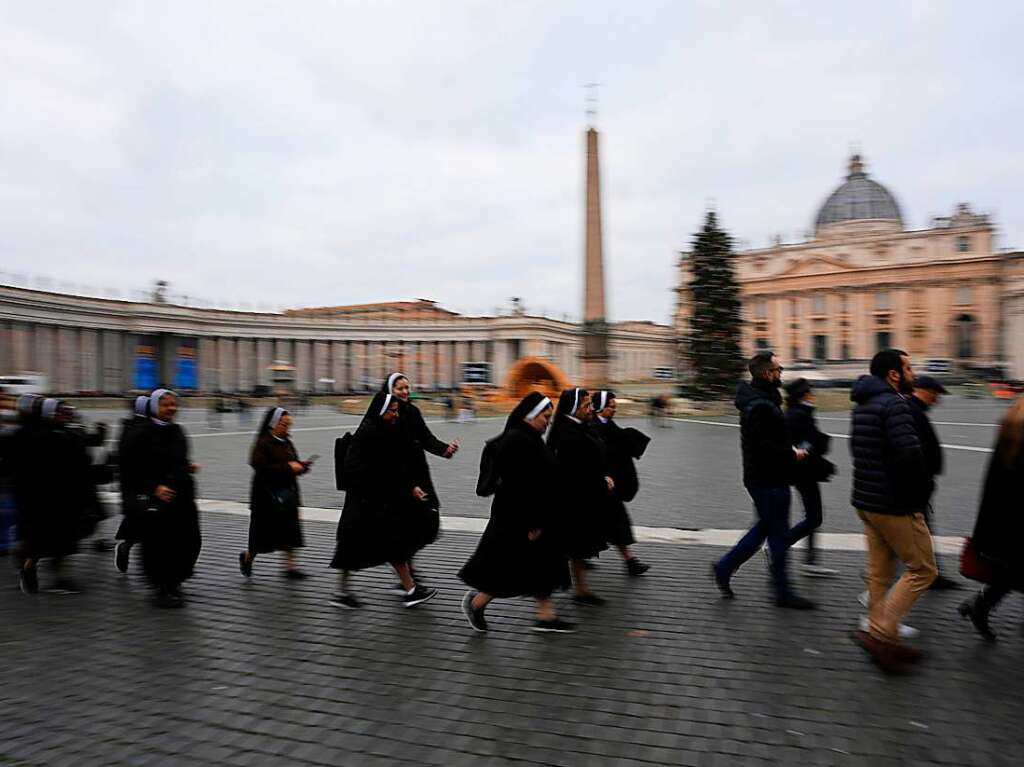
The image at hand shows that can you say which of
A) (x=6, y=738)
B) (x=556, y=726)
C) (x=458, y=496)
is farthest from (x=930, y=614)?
(x=458, y=496)

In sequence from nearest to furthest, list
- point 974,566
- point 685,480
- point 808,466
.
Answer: point 974,566 → point 808,466 → point 685,480

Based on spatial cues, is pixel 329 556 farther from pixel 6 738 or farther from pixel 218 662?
pixel 6 738

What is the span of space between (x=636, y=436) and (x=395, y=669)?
3221 millimetres

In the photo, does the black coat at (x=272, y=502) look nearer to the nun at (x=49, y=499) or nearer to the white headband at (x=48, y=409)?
the nun at (x=49, y=499)

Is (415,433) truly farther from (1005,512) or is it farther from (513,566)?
(1005,512)

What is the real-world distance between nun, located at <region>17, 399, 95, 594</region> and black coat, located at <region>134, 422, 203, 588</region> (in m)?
0.89

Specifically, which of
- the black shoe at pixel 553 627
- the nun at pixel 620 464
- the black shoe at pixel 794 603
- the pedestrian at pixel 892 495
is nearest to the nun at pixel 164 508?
the black shoe at pixel 553 627

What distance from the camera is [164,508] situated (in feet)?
21.6

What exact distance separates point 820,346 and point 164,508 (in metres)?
85.1

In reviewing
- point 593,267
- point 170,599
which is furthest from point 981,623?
point 593,267

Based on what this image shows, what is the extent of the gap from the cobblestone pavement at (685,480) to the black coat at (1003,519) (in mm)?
4086

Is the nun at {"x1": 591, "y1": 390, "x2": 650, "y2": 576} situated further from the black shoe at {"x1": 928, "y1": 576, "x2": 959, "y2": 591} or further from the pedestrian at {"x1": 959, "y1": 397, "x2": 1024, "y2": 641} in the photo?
the pedestrian at {"x1": 959, "y1": 397, "x2": 1024, "y2": 641}

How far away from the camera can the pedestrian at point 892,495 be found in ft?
15.7

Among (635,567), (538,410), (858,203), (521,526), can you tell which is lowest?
(635,567)
